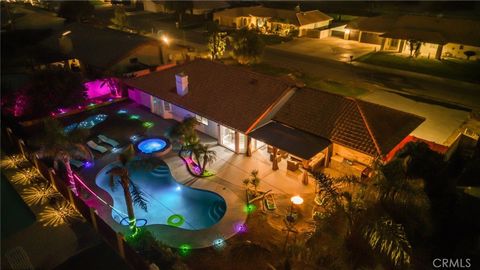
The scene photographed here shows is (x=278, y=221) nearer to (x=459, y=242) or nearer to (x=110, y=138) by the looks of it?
(x=459, y=242)

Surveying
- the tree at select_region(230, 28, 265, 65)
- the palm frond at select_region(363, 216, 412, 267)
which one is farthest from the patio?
the tree at select_region(230, 28, 265, 65)

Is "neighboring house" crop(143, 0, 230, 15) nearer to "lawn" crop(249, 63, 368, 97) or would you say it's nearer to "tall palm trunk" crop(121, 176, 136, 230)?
"lawn" crop(249, 63, 368, 97)

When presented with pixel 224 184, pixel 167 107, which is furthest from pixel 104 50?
pixel 224 184

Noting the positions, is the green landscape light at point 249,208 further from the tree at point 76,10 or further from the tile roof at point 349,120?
the tree at point 76,10

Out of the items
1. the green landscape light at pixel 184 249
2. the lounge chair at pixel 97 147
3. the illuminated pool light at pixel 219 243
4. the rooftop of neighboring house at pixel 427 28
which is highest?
the rooftop of neighboring house at pixel 427 28

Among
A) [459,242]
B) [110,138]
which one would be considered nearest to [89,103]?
[110,138]

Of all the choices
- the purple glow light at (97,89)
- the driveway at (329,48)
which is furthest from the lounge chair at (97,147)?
the driveway at (329,48)
